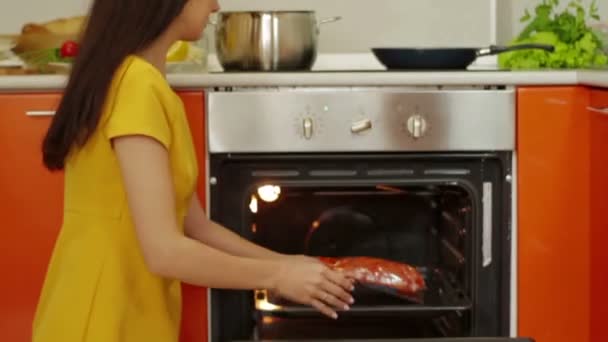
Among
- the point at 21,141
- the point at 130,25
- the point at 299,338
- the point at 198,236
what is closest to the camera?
the point at 130,25

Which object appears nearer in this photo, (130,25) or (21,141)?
(130,25)

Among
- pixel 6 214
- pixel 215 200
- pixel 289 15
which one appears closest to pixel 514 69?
pixel 289 15

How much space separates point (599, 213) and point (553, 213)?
0.10 metres

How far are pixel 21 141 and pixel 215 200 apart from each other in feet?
1.28

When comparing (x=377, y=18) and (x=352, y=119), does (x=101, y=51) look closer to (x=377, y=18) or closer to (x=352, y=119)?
(x=352, y=119)

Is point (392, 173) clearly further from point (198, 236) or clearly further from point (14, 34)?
point (14, 34)

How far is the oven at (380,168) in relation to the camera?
7.31 feet

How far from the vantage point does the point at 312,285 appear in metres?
1.86

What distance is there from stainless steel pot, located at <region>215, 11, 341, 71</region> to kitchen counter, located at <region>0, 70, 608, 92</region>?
0.14m

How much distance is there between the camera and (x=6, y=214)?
2.28m

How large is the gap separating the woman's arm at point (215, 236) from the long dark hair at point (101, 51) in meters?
0.33

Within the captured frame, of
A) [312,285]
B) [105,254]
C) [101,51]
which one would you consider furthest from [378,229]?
[101,51]

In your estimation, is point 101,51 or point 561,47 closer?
point 101,51

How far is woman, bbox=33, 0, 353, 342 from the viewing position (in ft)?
5.90
